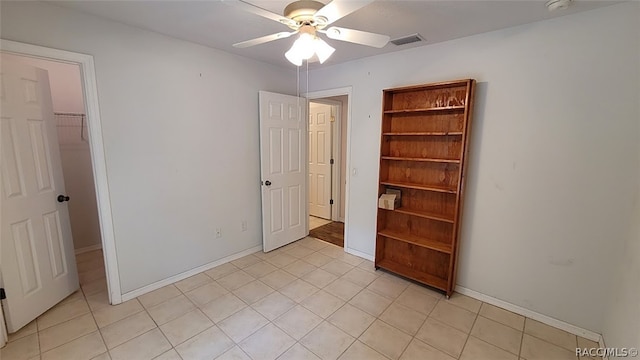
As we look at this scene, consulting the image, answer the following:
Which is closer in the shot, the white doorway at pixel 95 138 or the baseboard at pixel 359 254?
the white doorway at pixel 95 138

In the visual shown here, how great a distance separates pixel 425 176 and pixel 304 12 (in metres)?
1.97

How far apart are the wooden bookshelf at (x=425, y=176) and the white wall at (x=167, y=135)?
165 cm

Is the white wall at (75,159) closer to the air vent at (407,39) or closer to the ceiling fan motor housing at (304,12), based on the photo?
the ceiling fan motor housing at (304,12)

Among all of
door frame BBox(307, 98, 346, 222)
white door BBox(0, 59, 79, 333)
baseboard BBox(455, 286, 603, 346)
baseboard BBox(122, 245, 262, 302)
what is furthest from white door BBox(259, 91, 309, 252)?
baseboard BBox(455, 286, 603, 346)

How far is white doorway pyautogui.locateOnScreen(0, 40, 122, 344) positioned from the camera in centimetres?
186

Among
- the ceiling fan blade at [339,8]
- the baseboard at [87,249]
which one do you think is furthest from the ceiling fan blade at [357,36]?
the baseboard at [87,249]

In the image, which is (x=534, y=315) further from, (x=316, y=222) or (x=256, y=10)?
(x=316, y=222)

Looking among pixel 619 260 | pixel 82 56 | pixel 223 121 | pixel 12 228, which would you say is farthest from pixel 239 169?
pixel 619 260

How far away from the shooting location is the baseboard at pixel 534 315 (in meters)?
2.04

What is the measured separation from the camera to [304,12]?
1457mm

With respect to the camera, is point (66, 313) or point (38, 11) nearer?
point (38, 11)

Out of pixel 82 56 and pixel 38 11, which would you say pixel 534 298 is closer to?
pixel 82 56

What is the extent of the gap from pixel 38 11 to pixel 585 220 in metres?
4.21

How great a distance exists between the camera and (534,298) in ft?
7.34
